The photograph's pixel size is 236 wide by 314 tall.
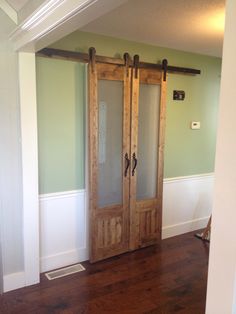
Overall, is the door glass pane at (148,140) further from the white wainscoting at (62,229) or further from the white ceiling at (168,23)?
the white wainscoting at (62,229)

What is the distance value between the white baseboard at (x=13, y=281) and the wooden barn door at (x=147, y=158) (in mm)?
1268

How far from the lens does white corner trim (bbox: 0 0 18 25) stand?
2.20m

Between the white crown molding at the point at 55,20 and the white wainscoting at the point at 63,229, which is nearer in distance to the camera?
the white crown molding at the point at 55,20

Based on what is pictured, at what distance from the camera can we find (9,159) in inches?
95.3

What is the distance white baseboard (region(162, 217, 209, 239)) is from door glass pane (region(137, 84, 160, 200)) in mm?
637

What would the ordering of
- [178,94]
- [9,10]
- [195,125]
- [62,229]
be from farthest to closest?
[195,125], [178,94], [62,229], [9,10]

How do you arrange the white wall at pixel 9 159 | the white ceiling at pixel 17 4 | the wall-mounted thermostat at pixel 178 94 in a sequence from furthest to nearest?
1. the wall-mounted thermostat at pixel 178 94
2. the white wall at pixel 9 159
3. the white ceiling at pixel 17 4

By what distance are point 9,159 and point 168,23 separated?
186 centimetres

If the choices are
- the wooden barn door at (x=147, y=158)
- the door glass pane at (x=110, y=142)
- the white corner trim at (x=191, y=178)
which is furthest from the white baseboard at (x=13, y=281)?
the white corner trim at (x=191, y=178)

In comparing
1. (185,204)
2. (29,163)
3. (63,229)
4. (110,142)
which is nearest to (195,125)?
(185,204)

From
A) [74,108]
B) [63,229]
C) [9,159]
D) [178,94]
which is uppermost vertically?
[178,94]

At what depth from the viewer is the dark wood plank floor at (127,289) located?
235 cm

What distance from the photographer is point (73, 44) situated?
110 inches

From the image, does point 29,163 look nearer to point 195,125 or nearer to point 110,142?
point 110,142
